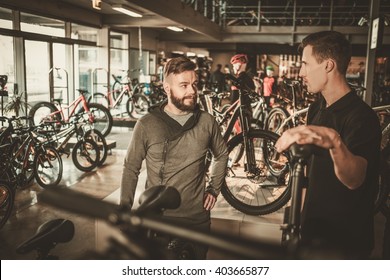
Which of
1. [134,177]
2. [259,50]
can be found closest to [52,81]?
[134,177]

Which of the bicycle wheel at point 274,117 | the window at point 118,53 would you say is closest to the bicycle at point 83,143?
the bicycle wheel at point 274,117

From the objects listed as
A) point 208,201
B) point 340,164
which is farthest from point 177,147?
point 340,164

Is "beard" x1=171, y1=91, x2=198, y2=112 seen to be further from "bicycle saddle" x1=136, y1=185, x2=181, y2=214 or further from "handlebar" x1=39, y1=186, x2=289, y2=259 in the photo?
"handlebar" x1=39, y1=186, x2=289, y2=259

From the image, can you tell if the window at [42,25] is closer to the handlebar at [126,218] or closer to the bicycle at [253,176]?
the bicycle at [253,176]

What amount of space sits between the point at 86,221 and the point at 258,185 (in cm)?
187

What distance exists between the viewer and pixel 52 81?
9117 millimetres

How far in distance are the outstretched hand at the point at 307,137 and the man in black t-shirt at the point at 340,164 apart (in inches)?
7.0

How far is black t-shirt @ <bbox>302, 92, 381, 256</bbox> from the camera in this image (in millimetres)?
1456

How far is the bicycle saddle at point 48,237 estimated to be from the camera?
4.31 feet

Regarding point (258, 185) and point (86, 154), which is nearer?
point (258, 185)

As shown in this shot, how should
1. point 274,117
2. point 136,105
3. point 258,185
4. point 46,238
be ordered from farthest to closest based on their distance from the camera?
1. point 136,105
2. point 274,117
3. point 258,185
4. point 46,238

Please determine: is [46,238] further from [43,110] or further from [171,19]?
[171,19]

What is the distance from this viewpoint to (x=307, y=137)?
1.08m

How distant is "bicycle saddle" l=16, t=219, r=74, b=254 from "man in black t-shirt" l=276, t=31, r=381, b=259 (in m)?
0.81
